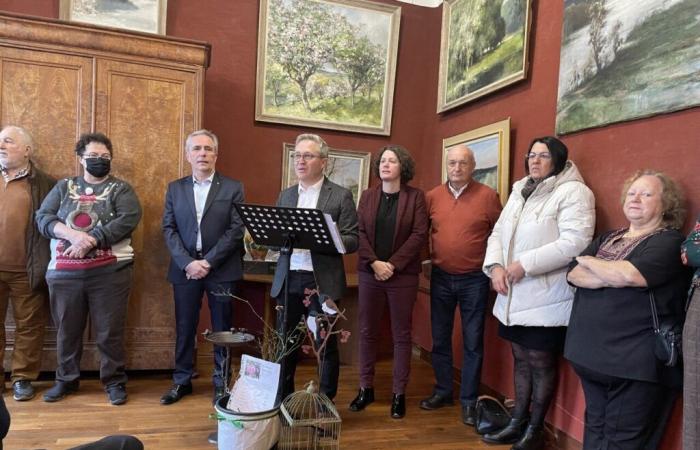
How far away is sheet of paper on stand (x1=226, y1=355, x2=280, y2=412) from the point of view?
7.38 feet

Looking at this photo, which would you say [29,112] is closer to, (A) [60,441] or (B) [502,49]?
(A) [60,441]

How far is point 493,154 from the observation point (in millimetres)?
3369

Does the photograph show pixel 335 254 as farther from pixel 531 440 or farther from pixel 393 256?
pixel 531 440

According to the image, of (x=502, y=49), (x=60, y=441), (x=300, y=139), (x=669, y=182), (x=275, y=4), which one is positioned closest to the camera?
(x=669, y=182)

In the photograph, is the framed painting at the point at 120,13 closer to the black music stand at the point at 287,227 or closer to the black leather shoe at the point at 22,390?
the black music stand at the point at 287,227

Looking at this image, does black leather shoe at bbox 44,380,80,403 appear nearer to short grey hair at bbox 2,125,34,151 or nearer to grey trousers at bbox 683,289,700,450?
short grey hair at bbox 2,125,34,151

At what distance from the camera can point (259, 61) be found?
4.04m

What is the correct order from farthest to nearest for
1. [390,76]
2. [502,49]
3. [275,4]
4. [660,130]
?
1. [390,76]
2. [275,4]
3. [502,49]
4. [660,130]

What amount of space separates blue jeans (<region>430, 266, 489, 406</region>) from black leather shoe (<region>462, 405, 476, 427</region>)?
3 centimetres

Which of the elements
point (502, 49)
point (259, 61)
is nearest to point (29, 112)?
point (259, 61)

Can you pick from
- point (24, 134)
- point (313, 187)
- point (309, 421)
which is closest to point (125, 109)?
point (24, 134)

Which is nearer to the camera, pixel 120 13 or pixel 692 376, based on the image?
pixel 692 376

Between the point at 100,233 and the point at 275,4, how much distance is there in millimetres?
2347

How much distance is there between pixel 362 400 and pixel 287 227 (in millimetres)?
1396
